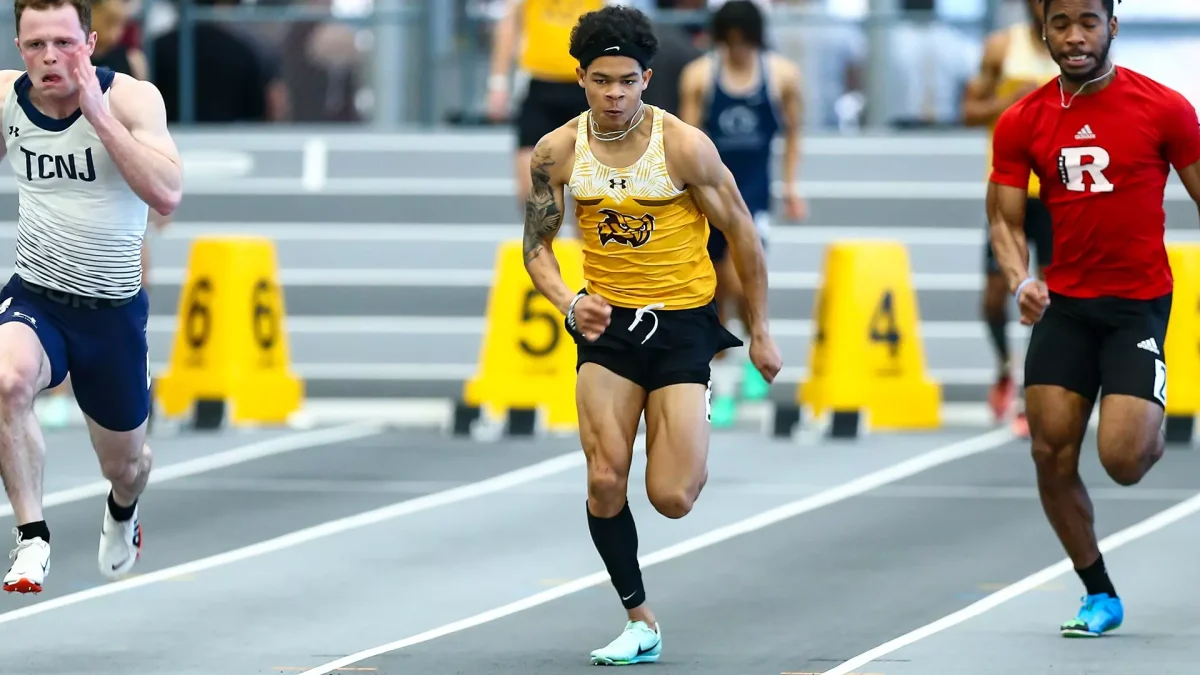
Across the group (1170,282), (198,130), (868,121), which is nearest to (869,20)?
(868,121)

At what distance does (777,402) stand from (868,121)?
5.21 meters

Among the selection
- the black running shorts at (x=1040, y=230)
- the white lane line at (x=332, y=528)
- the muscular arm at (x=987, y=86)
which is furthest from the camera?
the muscular arm at (x=987, y=86)

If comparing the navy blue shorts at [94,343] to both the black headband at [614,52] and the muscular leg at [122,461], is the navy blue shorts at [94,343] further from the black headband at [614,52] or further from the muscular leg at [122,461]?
the black headband at [614,52]

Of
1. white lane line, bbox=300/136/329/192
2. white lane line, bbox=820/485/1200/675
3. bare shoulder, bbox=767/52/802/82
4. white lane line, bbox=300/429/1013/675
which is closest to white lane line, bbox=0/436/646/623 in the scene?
white lane line, bbox=300/429/1013/675

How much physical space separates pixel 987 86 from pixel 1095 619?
19.5 feet

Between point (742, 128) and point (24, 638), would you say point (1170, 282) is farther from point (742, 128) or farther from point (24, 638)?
point (742, 128)

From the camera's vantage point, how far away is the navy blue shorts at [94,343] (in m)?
8.18

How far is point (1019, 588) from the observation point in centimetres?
934

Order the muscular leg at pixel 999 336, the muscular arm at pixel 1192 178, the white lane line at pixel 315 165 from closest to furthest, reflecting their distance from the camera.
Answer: the muscular arm at pixel 1192 178 < the muscular leg at pixel 999 336 < the white lane line at pixel 315 165

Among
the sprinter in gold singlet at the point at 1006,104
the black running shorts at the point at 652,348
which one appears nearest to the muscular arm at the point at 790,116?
the sprinter in gold singlet at the point at 1006,104

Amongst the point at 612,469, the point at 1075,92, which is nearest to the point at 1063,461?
the point at 1075,92

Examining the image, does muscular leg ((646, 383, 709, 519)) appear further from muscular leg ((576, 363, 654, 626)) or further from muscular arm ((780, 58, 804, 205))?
muscular arm ((780, 58, 804, 205))

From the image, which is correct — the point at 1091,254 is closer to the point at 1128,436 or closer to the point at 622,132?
the point at 1128,436

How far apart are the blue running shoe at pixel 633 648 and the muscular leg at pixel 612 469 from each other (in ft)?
0.17
